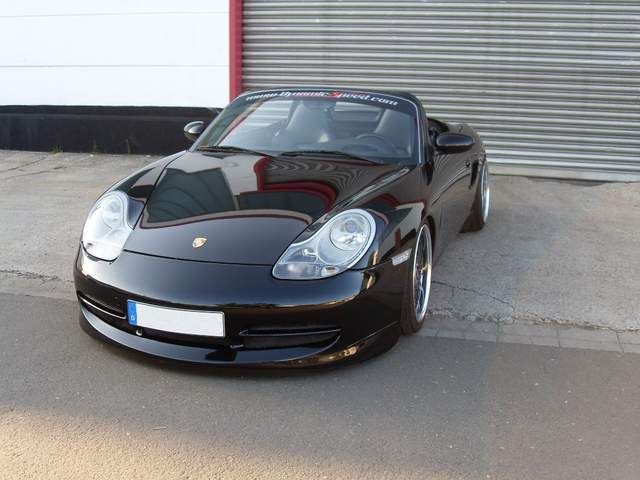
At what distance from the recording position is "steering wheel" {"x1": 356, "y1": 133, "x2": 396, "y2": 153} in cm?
423

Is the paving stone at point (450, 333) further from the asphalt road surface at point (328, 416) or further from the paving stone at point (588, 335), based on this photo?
the paving stone at point (588, 335)

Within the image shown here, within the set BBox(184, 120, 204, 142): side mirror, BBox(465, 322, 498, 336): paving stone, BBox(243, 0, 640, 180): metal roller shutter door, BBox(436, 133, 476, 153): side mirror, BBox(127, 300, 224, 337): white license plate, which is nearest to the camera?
BBox(127, 300, 224, 337): white license plate

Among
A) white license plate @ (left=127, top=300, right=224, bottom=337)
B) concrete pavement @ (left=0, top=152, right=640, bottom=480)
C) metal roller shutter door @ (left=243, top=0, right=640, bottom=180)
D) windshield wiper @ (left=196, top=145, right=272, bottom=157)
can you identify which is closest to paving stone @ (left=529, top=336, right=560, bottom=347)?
concrete pavement @ (left=0, top=152, right=640, bottom=480)

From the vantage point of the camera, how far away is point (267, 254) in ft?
10.1

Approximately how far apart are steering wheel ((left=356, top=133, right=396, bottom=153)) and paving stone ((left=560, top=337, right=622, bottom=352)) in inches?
59.0

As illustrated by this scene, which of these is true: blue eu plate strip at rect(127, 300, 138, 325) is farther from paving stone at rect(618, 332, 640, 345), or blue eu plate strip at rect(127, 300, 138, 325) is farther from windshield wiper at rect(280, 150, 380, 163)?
paving stone at rect(618, 332, 640, 345)

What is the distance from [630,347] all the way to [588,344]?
0.22 metres

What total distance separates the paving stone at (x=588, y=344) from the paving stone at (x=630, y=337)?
3.1 inches

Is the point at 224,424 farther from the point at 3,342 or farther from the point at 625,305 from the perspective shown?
the point at 625,305

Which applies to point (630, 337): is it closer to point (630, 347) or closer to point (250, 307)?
point (630, 347)

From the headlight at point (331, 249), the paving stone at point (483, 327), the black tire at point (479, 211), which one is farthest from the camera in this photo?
the black tire at point (479, 211)

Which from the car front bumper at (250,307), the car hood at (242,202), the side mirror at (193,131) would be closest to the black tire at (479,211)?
the car hood at (242,202)

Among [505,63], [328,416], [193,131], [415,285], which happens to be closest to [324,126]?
[193,131]

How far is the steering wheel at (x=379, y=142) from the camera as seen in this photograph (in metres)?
4.23
